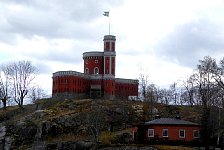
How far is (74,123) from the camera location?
267 ft

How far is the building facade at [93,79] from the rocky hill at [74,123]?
29.0ft

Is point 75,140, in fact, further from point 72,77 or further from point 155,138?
point 72,77

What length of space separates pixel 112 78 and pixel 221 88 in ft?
113

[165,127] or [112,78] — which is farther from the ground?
[112,78]

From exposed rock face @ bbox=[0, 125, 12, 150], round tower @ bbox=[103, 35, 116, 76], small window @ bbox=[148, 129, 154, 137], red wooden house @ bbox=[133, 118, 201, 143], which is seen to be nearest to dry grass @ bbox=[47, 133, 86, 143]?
exposed rock face @ bbox=[0, 125, 12, 150]

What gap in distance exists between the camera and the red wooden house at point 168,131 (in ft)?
227

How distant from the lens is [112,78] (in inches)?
4072

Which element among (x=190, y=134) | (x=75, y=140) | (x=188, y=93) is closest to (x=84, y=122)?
(x=75, y=140)

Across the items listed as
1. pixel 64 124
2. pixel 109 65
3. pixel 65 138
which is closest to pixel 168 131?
pixel 65 138

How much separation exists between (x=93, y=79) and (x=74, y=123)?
23.9 metres

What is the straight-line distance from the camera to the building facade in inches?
3930

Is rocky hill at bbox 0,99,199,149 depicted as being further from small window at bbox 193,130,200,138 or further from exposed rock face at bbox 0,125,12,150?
small window at bbox 193,130,200,138

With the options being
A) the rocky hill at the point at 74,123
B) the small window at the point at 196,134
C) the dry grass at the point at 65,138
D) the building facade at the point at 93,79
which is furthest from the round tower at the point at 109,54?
the small window at the point at 196,134

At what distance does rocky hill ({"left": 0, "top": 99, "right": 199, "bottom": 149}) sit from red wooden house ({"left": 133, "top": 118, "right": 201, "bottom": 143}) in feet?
22.1
